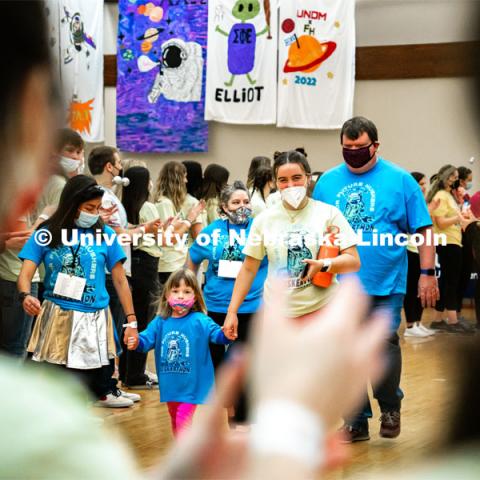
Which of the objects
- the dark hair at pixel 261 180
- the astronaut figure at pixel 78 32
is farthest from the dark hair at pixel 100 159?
the astronaut figure at pixel 78 32

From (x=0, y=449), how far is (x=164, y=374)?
426cm

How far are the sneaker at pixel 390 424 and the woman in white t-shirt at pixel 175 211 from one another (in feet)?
7.67

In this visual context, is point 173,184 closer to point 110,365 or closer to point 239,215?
point 239,215

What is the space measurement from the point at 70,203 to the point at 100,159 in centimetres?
123

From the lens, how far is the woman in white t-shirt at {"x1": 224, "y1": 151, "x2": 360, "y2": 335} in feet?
15.9

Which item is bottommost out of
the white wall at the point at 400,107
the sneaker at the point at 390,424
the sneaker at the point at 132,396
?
the sneaker at the point at 132,396

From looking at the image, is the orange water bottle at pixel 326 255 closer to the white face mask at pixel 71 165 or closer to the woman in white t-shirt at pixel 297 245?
the woman in white t-shirt at pixel 297 245

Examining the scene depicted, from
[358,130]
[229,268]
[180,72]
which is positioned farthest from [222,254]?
[180,72]

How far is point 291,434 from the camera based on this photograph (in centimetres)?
64

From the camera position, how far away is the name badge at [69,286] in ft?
17.2

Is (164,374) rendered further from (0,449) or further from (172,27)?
(172,27)

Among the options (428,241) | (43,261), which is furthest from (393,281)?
(43,261)

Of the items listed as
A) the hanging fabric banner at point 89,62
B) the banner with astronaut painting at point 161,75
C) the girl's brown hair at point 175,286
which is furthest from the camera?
the banner with astronaut painting at point 161,75

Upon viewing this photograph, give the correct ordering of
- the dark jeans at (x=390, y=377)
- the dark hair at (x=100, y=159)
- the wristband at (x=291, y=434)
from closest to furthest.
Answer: the wristband at (x=291, y=434)
the dark jeans at (x=390, y=377)
the dark hair at (x=100, y=159)
